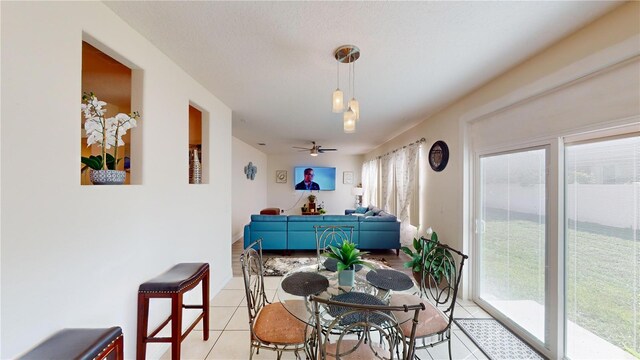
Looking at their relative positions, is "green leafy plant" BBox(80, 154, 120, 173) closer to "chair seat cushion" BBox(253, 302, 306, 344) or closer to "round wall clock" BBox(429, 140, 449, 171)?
"chair seat cushion" BBox(253, 302, 306, 344)

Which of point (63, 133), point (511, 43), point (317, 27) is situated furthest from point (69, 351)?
point (511, 43)

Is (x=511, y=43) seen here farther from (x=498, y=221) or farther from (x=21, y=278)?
(x=21, y=278)

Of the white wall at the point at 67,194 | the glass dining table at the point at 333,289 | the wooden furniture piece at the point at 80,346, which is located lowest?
the glass dining table at the point at 333,289

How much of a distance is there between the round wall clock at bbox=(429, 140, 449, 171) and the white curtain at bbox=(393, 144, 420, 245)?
0.54m

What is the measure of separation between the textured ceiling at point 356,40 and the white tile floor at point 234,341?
7.97ft

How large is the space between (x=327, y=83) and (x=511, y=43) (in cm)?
152

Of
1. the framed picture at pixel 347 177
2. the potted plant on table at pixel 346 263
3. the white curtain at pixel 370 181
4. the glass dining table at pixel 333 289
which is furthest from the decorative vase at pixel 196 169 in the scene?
the framed picture at pixel 347 177

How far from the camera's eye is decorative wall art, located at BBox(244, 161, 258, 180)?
649cm

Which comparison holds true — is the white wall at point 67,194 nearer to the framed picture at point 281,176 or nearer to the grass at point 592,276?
the grass at point 592,276

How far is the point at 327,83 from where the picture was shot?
2.49 metres

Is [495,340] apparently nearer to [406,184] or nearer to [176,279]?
[176,279]

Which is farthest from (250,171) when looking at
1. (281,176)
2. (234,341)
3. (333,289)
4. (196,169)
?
(333,289)

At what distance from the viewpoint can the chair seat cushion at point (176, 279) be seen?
1645 mm

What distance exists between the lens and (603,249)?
1593 millimetres
